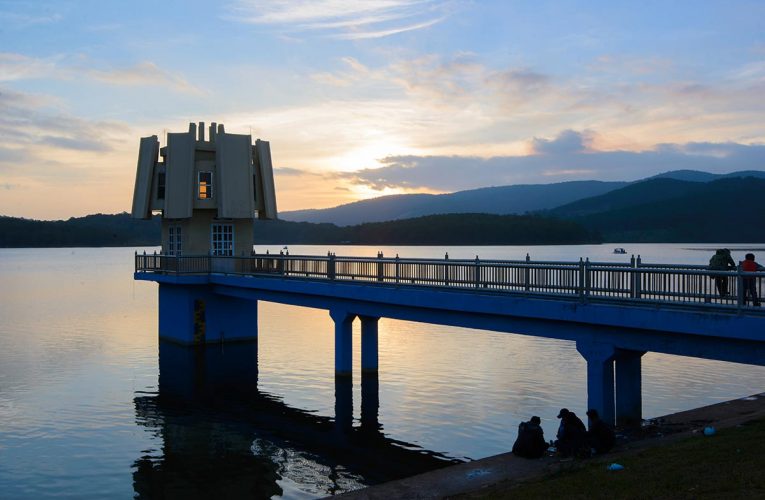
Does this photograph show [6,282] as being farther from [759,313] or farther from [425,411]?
[759,313]

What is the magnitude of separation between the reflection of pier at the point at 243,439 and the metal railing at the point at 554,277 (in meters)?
5.50

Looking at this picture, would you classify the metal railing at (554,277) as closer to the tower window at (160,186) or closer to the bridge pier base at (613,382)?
the bridge pier base at (613,382)

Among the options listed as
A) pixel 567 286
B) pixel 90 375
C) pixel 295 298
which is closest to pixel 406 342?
pixel 295 298

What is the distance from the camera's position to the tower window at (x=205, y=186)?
142 ft

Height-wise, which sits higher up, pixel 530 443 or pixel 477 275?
pixel 477 275

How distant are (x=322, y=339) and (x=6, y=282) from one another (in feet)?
310

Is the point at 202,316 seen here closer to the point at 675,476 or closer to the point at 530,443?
the point at 530,443

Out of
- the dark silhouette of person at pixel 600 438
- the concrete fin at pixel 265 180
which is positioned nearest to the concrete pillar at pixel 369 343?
the concrete fin at pixel 265 180

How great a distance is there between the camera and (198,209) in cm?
4400

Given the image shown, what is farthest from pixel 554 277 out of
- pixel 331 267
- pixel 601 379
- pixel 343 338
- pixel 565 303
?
pixel 343 338

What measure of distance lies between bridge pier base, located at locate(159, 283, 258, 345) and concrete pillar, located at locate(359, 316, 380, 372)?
12053 mm

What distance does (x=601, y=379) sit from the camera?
20.3 m

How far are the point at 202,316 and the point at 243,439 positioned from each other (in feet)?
60.2

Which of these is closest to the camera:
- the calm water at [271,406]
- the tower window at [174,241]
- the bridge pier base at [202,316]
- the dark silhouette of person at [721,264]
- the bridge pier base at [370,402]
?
the dark silhouette of person at [721,264]
